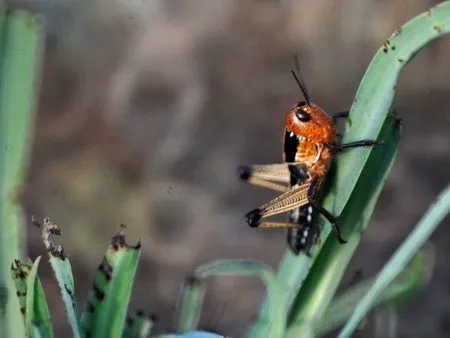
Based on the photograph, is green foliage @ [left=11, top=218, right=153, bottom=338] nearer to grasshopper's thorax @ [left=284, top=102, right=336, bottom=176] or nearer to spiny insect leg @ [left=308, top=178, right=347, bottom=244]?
spiny insect leg @ [left=308, top=178, right=347, bottom=244]

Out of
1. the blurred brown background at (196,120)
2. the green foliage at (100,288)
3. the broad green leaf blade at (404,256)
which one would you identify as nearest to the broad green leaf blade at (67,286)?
the green foliage at (100,288)

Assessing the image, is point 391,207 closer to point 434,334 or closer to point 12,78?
point 434,334

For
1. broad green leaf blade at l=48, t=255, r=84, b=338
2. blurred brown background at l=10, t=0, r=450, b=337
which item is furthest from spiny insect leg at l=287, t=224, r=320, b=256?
blurred brown background at l=10, t=0, r=450, b=337

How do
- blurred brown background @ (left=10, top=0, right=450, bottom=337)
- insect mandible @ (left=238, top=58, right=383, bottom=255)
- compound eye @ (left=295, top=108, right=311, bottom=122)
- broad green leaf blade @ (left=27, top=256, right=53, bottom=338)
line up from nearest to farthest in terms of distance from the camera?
broad green leaf blade @ (left=27, top=256, right=53, bottom=338) → insect mandible @ (left=238, top=58, right=383, bottom=255) → compound eye @ (left=295, top=108, right=311, bottom=122) → blurred brown background @ (left=10, top=0, right=450, bottom=337)

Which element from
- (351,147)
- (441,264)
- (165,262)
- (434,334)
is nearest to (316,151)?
(351,147)

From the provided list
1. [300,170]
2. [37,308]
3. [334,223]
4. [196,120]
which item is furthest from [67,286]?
[196,120]

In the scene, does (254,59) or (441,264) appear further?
(254,59)

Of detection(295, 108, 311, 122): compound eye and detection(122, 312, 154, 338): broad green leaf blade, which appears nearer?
detection(122, 312, 154, 338): broad green leaf blade
